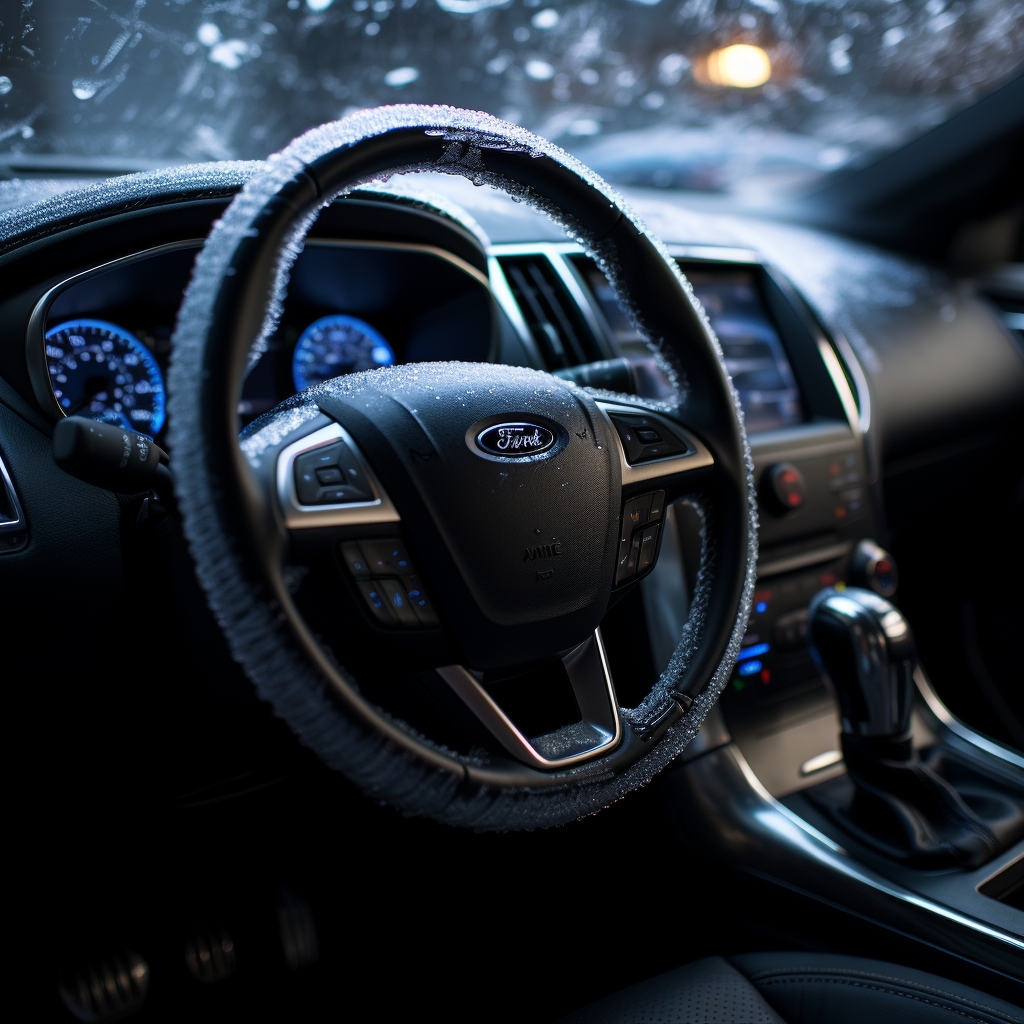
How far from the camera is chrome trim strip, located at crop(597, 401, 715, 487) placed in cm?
69

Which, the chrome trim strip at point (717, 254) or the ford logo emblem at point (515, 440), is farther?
the chrome trim strip at point (717, 254)

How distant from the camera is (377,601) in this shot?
0.57 m

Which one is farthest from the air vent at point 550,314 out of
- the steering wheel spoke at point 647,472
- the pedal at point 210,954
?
the pedal at point 210,954

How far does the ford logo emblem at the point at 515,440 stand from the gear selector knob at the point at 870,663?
1.99 feet

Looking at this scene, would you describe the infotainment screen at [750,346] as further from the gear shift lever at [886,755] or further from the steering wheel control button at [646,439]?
the steering wheel control button at [646,439]

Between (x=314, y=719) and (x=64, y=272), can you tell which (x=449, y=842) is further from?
(x=64, y=272)

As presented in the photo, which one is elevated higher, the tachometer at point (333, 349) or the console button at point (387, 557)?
the tachometer at point (333, 349)

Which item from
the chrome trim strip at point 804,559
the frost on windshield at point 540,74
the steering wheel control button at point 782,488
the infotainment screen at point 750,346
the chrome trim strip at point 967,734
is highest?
the frost on windshield at point 540,74

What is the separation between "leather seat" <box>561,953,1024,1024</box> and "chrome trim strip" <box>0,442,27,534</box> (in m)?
0.71

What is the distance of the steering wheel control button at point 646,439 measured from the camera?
704 mm

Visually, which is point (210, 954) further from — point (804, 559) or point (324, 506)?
point (804, 559)

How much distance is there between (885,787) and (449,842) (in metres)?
0.59

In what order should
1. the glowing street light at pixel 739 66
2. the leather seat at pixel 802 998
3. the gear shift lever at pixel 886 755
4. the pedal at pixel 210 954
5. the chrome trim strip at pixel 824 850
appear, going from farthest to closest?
the glowing street light at pixel 739 66
the pedal at pixel 210 954
the gear shift lever at pixel 886 755
the chrome trim strip at pixel 824 850
the leather seat at pixel 802 998

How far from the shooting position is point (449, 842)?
1163mm
